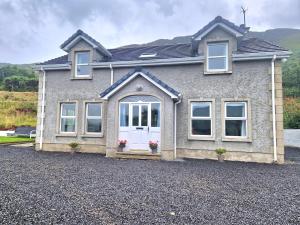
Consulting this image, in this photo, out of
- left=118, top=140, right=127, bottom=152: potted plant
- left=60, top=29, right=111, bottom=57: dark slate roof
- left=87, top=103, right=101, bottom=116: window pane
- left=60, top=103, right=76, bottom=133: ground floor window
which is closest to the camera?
left=118, top=140, right=127, bottom=152: potted plant

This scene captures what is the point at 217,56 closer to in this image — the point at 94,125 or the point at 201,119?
the point at 201,119

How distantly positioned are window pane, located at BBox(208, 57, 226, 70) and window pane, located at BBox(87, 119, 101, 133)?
7.52 metres

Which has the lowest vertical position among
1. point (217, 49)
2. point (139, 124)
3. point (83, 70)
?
point (139, 124)

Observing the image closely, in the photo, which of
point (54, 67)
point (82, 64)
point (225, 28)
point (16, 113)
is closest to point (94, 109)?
point (82, 64)

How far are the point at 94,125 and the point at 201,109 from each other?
6.70m

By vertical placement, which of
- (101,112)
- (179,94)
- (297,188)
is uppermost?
(179,94)

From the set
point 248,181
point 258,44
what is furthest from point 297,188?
point 258,44

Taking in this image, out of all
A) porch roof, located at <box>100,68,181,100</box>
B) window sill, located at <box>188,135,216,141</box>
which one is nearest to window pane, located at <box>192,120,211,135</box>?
window sill, located at <box>188,135,216,141</box>

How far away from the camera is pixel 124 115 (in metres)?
13.9

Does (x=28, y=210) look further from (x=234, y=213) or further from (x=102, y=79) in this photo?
(x=102, y=79)

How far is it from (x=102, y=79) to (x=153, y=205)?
11.3 metres

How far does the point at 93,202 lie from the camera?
5629 mm

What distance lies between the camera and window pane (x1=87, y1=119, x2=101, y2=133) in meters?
15.2

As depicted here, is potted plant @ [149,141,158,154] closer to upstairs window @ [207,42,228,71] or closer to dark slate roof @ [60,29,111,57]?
upstairs window @ [207,42,228,71]
